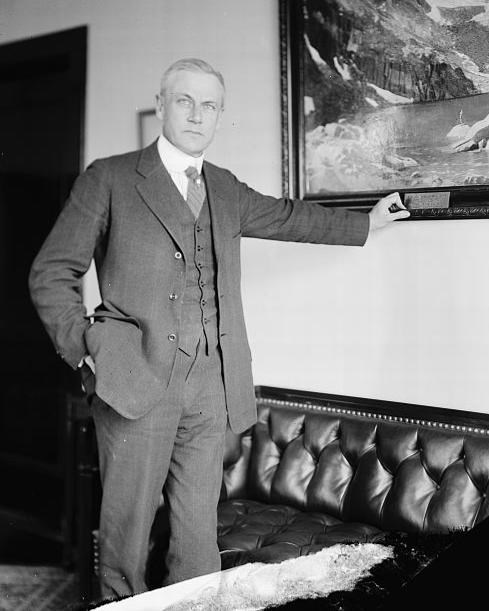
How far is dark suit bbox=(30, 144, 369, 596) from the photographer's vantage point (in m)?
2.58

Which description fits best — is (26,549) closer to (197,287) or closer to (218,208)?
(197,287)

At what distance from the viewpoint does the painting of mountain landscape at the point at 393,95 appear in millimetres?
2857

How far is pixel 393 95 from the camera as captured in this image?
10.1 ft

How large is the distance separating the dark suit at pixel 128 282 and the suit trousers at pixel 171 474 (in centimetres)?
4

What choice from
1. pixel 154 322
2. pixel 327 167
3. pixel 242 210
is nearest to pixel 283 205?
pixel 242 210

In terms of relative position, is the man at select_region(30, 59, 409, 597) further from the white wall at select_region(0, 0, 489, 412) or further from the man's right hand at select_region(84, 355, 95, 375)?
the white wall at select_region(0, 0, 489, 412)

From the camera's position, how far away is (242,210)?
2959 millimetres

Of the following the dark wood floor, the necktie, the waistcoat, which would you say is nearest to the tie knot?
the necktie

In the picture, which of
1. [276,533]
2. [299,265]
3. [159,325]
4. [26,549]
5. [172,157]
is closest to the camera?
[159,325]

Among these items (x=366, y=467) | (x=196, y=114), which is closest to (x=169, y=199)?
(x=196, y=114)

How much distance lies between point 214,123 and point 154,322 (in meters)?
0.72

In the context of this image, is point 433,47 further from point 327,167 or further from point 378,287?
point 378,287

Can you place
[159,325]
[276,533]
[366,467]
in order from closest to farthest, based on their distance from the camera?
[159,325] → [276,533] → [366,467]

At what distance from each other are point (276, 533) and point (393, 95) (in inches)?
66.8
